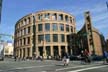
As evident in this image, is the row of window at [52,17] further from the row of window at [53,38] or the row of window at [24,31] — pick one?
the row of window at [53,38]

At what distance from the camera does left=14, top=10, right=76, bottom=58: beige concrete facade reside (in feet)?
238

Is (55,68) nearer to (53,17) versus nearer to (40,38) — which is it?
(40,38)

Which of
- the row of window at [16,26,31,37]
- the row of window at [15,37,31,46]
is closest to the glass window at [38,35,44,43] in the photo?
the row of window at [15,37,31,46]

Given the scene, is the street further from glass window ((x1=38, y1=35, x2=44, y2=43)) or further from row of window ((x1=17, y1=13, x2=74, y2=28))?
row of window ((x1=17, y1=13, x2=74, y2=28))

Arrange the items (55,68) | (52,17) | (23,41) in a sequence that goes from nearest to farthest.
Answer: (55,68)
(52,17)
(23,41)

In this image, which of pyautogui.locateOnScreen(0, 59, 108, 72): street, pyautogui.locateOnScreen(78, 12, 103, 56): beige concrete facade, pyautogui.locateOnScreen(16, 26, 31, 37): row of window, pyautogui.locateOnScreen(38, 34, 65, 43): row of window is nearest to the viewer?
pyautogui.locateOnScreen(0, 59, 108, 72): street

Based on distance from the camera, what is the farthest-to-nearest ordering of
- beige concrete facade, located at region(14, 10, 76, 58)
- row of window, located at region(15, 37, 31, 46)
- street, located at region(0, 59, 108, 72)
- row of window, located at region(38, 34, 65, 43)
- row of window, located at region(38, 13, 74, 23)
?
1. row of window, located at region(15, 37, 31, 46)
2. row of window, located at region(38, 13, 74, 23)
3. row of window, located at region(38, 34, 65, 43)
4. beige concrete facade, located at region(14, 10, 76, 58)
5. street, located at region(0, 59, 108, 72)

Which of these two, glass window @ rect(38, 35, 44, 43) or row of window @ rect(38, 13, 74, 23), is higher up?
row of window @ rect(38, 13, 74, 23)

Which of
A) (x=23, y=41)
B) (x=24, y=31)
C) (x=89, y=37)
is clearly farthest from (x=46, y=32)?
(x=89, y=37)

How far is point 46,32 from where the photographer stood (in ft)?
244

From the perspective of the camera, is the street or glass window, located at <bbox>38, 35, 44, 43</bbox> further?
glass window, located at <bbox>38, 35, 44, 43</bbox>

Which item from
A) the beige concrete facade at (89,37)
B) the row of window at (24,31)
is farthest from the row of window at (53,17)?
the beige concrete facade at (89,37)

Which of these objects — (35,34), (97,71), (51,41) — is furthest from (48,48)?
(97,71)

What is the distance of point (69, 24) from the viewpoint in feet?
260
